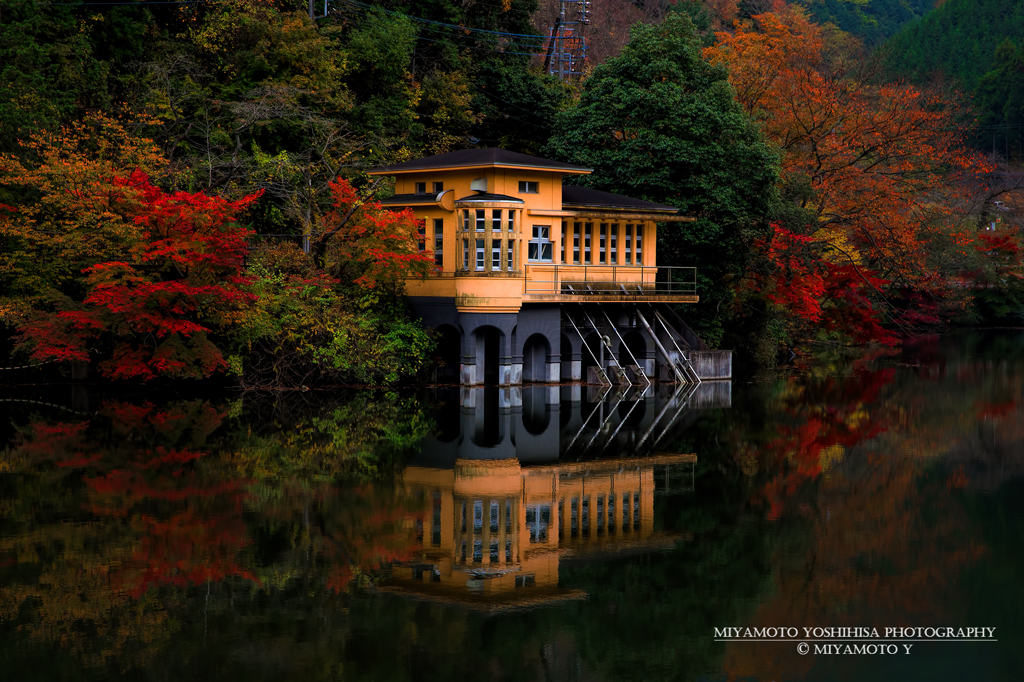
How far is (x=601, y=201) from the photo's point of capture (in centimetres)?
3831

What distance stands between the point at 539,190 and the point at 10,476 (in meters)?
20.8

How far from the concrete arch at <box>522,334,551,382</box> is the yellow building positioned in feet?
0.15

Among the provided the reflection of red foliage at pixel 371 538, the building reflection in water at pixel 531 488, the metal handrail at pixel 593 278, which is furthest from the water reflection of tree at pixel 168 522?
the metal handrail at pixel 593 278

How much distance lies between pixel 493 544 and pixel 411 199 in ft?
70.2

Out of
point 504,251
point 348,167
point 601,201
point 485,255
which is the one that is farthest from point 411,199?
point 601,201

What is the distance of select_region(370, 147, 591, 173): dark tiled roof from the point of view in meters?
35.4

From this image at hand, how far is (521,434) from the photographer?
26.6 meters

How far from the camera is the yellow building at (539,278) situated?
34844 mm

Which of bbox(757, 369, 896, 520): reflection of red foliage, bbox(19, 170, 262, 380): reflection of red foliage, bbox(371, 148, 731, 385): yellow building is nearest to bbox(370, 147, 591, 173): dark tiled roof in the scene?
bbox(371, 148, 731, 385): yellow building

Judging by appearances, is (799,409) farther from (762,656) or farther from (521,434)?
(762,656)

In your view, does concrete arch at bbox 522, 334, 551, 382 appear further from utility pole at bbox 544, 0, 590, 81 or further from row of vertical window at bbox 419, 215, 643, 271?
utility pole at bbox 544, 0, 590, 81

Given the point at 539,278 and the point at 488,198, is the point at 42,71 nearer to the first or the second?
the point at 488,198

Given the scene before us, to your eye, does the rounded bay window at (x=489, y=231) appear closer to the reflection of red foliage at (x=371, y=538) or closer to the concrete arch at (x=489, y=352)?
the concrete arch at (x=489, y=352)

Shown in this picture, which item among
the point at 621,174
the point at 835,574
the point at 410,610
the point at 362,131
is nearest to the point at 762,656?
the point at 835,574
